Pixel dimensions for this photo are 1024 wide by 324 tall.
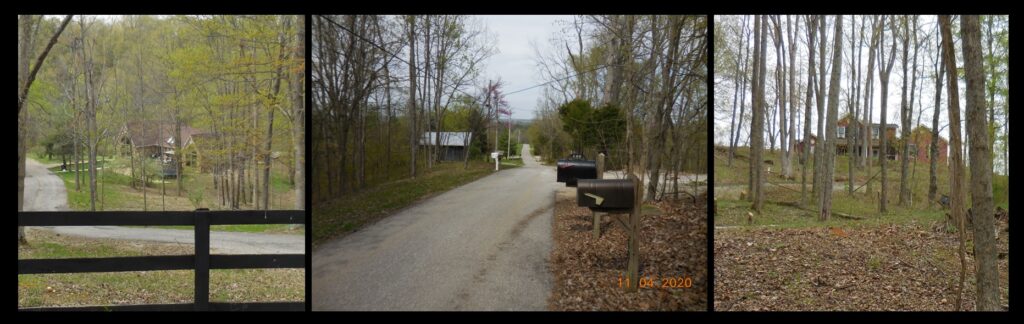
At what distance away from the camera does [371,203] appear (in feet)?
6.10

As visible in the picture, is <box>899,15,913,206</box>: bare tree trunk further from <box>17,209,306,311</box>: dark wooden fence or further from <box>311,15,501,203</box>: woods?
<box>17,209,306,311</box>: dark wooden fence

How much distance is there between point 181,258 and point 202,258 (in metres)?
0.18

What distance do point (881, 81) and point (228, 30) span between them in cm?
1215

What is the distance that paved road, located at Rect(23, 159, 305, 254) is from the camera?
7.62 meters

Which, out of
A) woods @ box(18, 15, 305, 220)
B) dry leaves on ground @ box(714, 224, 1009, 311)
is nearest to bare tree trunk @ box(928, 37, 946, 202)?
dry leaves on ground @ box(714, 224, 1009, 311)

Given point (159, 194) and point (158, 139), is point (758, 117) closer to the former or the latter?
point (158, 139)

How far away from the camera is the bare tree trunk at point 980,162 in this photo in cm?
294

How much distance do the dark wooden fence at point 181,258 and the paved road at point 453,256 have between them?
1.38m

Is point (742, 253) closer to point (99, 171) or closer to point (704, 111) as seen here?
point (704, 111)

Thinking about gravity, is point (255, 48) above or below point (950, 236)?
above

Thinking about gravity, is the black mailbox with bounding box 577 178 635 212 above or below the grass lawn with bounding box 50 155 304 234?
above

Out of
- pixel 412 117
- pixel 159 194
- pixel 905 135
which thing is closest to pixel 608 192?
pixel 412 117

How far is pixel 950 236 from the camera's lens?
6.00 meters
